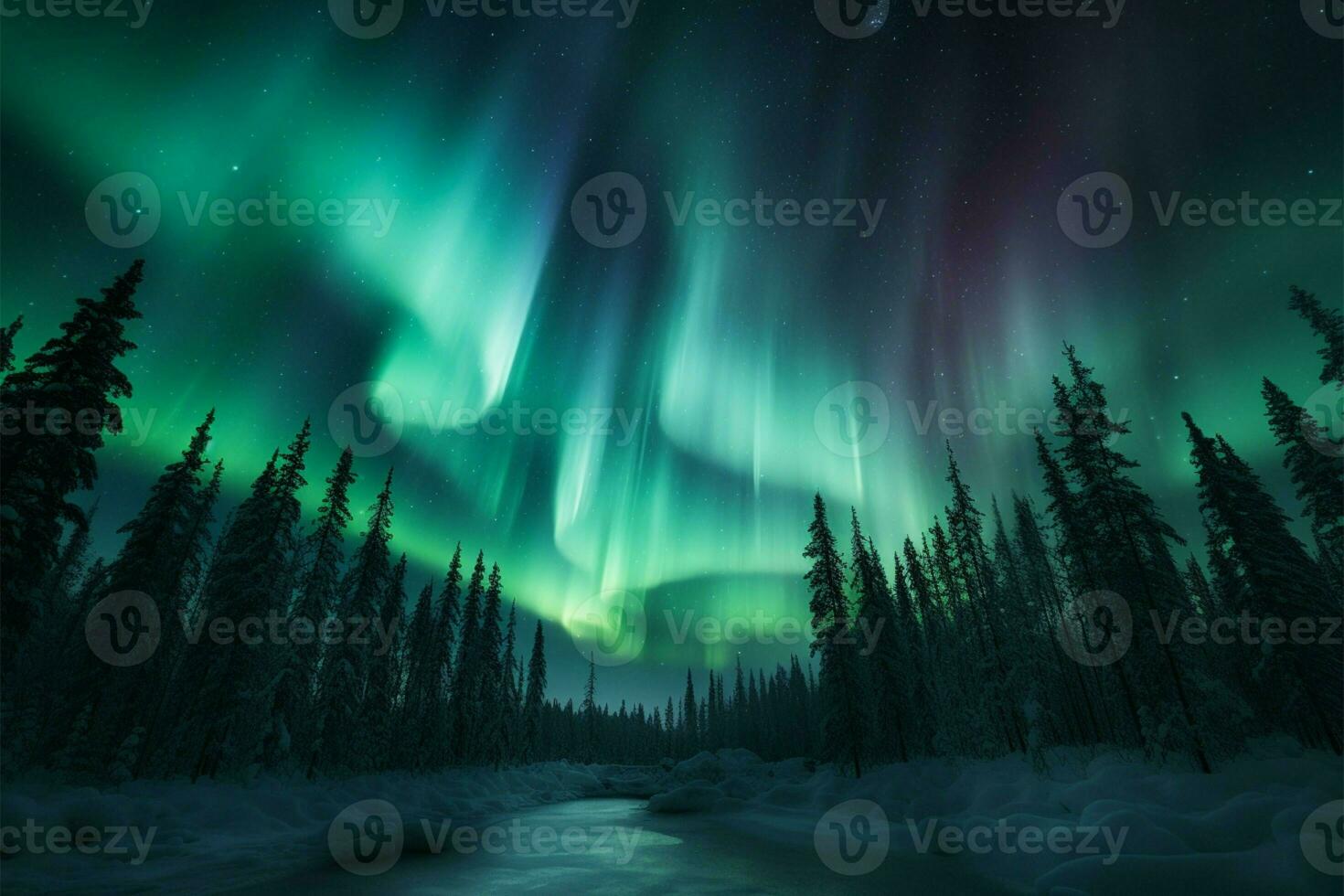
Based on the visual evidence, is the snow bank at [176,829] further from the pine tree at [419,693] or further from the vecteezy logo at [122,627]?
the pine tree at [419,693]

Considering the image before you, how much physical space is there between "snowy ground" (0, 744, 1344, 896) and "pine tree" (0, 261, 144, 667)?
5.86m

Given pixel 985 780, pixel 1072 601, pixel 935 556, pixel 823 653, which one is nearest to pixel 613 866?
pixel 985 780

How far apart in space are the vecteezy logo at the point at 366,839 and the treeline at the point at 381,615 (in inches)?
213

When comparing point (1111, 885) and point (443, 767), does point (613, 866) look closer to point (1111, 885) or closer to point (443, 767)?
point (1111, 885)

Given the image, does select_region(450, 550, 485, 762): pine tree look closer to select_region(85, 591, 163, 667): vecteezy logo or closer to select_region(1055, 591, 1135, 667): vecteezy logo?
select_region(85, 591, 163, 667): vecteezy logo
